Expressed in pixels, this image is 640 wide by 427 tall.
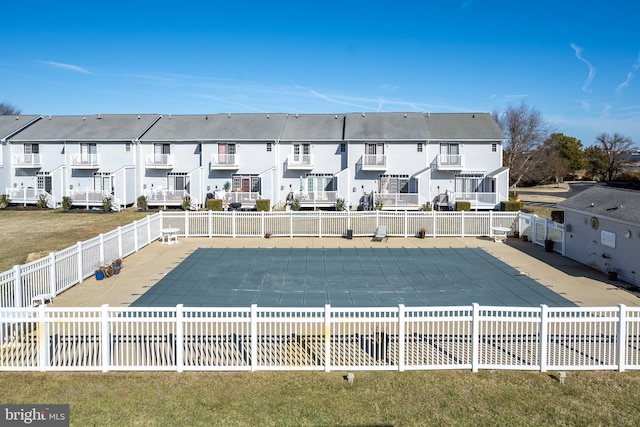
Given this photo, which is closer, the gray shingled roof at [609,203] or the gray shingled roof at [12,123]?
the gray shingled roof at [609,203]

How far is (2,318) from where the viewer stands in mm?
9500

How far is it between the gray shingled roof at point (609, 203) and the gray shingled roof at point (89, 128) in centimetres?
3147

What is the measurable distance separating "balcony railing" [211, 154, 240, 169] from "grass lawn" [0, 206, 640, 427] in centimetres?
2964

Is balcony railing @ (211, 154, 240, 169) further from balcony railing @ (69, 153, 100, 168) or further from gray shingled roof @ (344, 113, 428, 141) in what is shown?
balcony railing @ (69, 153, 100, 168)

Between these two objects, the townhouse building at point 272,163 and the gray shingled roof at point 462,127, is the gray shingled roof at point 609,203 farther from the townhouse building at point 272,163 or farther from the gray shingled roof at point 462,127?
the gray shingled roof at point 462,127

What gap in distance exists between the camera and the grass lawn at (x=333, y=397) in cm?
768

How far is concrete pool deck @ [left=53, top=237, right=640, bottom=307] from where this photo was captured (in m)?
14.4

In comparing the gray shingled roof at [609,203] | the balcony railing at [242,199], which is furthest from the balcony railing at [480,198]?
the gray shingled roof at [609,203]

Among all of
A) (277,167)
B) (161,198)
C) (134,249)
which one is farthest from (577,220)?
(161,198)

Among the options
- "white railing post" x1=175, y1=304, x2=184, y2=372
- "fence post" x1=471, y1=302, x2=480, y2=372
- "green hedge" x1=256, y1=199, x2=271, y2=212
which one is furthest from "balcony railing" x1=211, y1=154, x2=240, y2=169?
"fence post" x1=471, y1=302, x2=480, y2=372

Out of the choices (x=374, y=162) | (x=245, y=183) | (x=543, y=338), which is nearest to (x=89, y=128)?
(x=245, y=183)

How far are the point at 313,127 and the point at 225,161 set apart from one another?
24.5 ft

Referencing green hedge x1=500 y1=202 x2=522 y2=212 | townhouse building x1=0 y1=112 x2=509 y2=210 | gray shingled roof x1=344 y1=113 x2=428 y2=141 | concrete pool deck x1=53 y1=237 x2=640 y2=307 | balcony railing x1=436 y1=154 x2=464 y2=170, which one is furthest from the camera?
gray shingled roof x1=344 y1=113 x2=428 y2=141

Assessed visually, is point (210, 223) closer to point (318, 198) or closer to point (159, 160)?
point (318, 198)
